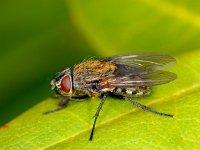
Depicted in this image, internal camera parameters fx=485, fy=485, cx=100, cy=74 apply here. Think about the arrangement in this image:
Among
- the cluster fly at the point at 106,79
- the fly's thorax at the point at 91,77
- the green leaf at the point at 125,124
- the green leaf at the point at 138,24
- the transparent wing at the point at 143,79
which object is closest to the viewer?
the green leaf at the point at 125,124

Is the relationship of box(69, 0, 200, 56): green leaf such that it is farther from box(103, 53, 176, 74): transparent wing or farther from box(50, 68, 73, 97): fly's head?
box(50, 68, 73, 97): fly's head

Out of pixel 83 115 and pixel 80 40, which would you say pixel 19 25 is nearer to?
pixel 80 40

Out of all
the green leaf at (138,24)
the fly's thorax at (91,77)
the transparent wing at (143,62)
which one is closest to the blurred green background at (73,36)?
the green leaf at (138,24)

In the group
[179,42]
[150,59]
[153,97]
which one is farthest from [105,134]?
[179,42]

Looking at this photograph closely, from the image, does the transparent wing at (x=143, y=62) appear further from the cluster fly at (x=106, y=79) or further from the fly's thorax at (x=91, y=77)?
the fly's thorax at (x=91, y=77)

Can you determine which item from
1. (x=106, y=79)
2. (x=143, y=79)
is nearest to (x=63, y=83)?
(x=106, y=79)

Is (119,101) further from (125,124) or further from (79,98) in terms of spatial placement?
(125,124)

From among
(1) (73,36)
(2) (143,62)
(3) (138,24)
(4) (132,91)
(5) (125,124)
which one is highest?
(3) (138,24)
